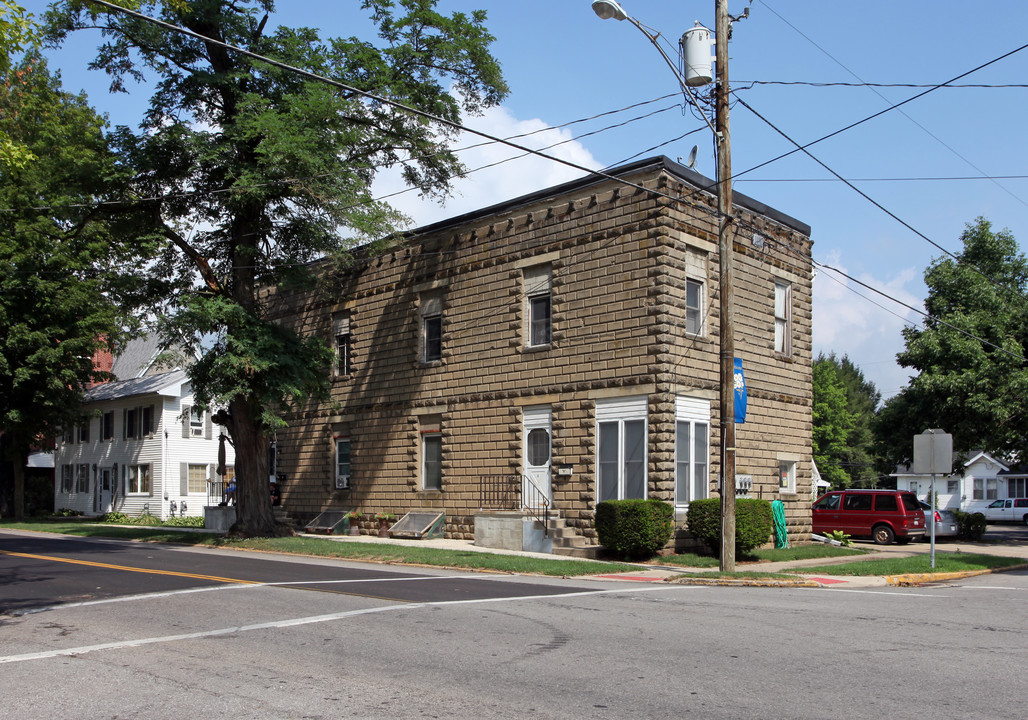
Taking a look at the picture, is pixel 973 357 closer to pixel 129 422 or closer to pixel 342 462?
pixel 342 462

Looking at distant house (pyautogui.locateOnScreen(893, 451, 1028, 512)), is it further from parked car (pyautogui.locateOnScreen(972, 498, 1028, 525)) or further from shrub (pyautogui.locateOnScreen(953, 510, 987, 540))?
shrub (pyautogui.locateOnScreen(953, 510, 987, 540))

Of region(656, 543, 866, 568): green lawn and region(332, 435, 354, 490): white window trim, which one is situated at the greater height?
region(332, 435, 354, 490): white window trim

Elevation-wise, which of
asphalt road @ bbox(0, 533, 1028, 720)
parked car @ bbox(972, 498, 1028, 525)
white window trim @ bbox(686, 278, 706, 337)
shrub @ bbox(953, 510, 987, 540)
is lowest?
parked car @ bbox(972, 498, 1028, 525)

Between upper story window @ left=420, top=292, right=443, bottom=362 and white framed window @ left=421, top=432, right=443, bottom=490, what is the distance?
91.4 inches

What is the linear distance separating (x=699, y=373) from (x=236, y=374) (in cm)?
1169

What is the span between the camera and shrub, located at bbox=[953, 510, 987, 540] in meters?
31.6

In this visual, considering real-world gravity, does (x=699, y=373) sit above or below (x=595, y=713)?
above

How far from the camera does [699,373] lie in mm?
21672

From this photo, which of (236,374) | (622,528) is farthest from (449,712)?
(236,374)

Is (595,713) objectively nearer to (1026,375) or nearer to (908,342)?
(1026,375)

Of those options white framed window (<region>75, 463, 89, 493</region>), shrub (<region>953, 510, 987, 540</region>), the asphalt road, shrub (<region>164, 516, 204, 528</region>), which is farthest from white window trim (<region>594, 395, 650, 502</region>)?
white framed window (<region>75, 463, 89, 493</region>)

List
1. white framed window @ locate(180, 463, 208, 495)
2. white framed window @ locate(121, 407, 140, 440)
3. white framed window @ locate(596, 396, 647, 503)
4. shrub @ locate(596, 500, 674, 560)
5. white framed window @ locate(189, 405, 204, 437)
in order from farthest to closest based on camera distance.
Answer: white framed window @ locate(121, 407, 140, 440)
white framed window @ locate(189, 405, 204, 437)
white framed window @ locate(180, 463, 208, 495)
white framed window @ locate(596, 396, 647, 503)
shrub @ locate(596, 500, 674, 560)

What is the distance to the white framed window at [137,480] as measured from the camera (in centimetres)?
4475

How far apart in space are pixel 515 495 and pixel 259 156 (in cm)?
1087
